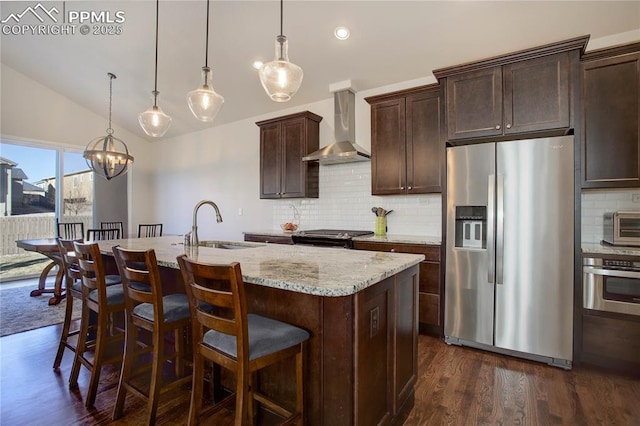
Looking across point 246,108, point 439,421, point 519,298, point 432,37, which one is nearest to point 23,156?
point 246,108

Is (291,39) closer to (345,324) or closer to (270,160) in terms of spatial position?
(270,160)

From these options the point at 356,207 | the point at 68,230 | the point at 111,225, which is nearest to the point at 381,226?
the point at 356,207

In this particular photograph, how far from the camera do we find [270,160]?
4.66m

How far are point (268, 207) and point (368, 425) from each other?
3.98 m

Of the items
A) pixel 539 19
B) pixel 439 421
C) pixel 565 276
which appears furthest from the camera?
pixel 539 19

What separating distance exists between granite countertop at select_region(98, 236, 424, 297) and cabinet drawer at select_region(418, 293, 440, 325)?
133cm

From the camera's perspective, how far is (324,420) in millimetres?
1435

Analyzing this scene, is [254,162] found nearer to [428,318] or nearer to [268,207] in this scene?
[268,207]

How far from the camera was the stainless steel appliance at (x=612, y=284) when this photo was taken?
2.31m

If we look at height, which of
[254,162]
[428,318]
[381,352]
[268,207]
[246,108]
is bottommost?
[428,318]

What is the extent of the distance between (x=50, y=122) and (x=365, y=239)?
5873 mm

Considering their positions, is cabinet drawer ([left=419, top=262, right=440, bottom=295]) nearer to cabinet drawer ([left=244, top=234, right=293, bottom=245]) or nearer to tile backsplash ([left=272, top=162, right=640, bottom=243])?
tile backsplash ([left=272, top=162, right=640, bottom=243])

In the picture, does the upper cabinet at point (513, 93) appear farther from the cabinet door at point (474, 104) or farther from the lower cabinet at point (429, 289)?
the lower cabinet at point (429, 289)

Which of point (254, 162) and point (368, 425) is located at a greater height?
point (254, 162)
